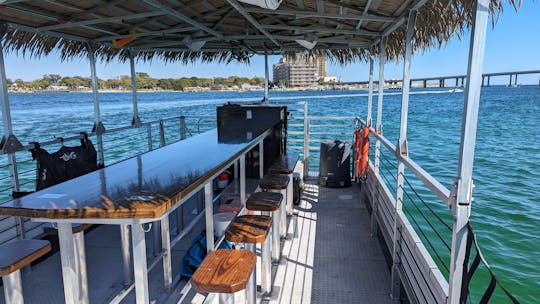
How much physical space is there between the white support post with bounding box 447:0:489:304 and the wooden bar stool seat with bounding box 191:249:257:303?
2.98 ft

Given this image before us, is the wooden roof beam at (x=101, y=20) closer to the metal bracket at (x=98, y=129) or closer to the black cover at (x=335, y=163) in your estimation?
the metal bracket at (x=98, y=129)

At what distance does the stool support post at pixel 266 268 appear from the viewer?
8.25 feet

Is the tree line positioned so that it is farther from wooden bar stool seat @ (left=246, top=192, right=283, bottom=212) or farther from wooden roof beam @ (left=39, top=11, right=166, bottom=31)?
wooden bar stool seat @ (left=246, top=192, right=283, bottom=212)

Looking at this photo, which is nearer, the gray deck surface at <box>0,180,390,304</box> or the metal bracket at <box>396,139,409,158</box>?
the gray deck surface at <box>0,180,390,304</box>

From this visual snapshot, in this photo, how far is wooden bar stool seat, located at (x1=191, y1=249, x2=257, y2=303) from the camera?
5.02ft

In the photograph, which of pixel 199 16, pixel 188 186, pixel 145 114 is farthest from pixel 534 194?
pixel 145 114

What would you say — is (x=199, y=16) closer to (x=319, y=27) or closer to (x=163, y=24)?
(x=163, y=24)

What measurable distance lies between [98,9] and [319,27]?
235 centimetres

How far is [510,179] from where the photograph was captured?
8438 mm

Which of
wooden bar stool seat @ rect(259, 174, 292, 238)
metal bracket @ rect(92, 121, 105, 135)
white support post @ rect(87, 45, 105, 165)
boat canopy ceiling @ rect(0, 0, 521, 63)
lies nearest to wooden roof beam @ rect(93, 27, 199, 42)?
boat canopy ceiling @ rect(0, 0, 521, 63)

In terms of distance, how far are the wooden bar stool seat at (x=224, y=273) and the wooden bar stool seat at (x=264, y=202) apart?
81 cm

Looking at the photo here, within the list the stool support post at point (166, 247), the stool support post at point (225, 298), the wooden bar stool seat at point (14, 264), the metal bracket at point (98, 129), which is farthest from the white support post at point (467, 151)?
the metal bracket at point (98, 129)

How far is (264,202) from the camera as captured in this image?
2721mm

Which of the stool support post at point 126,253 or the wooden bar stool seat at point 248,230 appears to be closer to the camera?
the wooden bar stool seat at point 248,230
